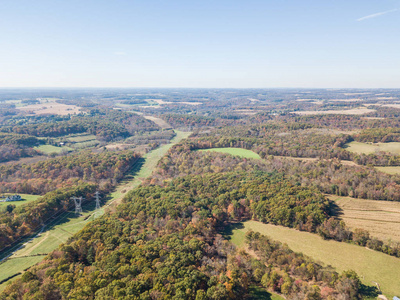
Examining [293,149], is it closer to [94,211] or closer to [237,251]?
[237,251]

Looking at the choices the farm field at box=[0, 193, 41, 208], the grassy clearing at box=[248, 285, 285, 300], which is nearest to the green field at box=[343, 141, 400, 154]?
the grassy clearing at box=[248, 285, 285, 300]

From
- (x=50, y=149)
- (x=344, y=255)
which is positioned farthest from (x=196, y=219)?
A: (x=50, y=149)

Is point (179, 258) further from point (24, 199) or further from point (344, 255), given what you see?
point (24, 199)

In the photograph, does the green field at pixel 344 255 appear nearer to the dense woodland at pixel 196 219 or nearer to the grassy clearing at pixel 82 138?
the dense woodland at pixel 196 219

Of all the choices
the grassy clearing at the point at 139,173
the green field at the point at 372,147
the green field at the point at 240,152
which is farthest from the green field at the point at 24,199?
the green field at the point at 372,147

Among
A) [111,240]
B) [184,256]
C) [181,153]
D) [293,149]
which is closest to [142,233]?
[111,240]
